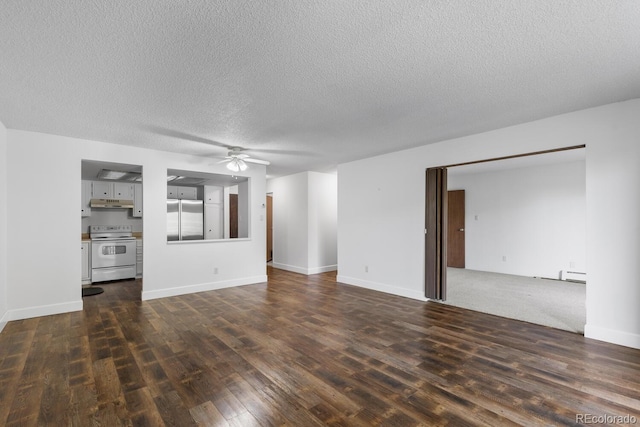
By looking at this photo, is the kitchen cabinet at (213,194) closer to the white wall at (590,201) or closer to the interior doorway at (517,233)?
the white wall at (590,201)

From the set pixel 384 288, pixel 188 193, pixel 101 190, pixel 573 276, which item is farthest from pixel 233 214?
pixel 573 276

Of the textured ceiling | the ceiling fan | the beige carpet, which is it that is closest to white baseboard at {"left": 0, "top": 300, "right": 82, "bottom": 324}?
the textured ceiling

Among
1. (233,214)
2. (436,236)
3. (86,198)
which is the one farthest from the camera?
(233,214)

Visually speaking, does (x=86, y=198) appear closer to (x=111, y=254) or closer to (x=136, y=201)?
(x=136, y=201)

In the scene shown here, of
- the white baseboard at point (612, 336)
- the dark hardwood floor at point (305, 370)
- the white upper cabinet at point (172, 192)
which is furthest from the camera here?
the white upper cabinet at point (172, 192)

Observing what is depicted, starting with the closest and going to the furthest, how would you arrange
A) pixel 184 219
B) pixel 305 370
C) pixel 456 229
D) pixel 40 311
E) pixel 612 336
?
pixel 305 370, pixel 612 336, pixel 40 311, pixel 184 219, pixel 456 229

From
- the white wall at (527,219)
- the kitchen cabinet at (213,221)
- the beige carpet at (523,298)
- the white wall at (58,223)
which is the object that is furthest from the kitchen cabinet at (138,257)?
the white wall at (527,219)

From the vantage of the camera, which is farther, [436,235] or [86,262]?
[86,262]

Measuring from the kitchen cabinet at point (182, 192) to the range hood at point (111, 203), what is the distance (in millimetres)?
885

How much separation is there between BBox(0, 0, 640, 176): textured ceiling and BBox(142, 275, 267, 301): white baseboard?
2571mm

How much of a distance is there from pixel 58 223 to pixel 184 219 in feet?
9.71

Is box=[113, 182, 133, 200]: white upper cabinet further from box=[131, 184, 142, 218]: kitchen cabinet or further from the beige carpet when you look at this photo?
the beige carpet

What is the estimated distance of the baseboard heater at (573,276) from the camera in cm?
586

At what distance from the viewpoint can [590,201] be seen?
3.19m
